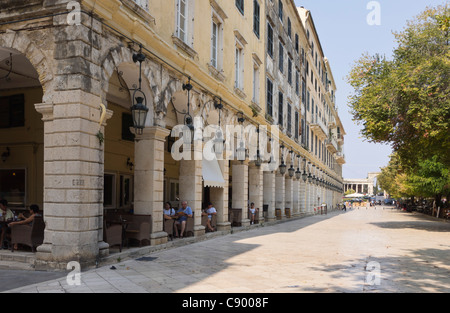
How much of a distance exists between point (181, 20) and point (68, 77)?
6.26 m

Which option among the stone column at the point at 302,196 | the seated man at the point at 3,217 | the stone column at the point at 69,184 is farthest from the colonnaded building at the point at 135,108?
the stone column at the point at 302,196

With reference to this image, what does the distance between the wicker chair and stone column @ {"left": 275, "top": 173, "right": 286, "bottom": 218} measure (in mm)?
19496

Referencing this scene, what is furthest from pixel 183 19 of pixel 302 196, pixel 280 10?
pixel 302 196

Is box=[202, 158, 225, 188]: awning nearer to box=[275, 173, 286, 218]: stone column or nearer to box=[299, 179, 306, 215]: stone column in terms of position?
box=[275, 173, 286, 218]: stone column

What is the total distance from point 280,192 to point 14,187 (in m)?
17.0

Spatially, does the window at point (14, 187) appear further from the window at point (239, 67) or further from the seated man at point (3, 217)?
the window at point (239, 67)

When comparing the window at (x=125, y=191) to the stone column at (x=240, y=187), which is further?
the stone column at (x=240, y=187)

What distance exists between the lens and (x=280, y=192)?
91.2 feet

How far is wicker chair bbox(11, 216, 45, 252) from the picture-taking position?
9.39 meters

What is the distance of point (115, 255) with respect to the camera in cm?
953

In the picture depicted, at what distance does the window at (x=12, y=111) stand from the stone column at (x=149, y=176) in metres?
5.57

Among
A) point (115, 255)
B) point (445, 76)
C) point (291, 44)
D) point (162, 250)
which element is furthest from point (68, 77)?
point (291, 44)

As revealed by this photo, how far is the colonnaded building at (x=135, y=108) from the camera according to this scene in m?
8.62

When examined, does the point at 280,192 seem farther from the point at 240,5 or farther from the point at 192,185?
the point at 192,185
